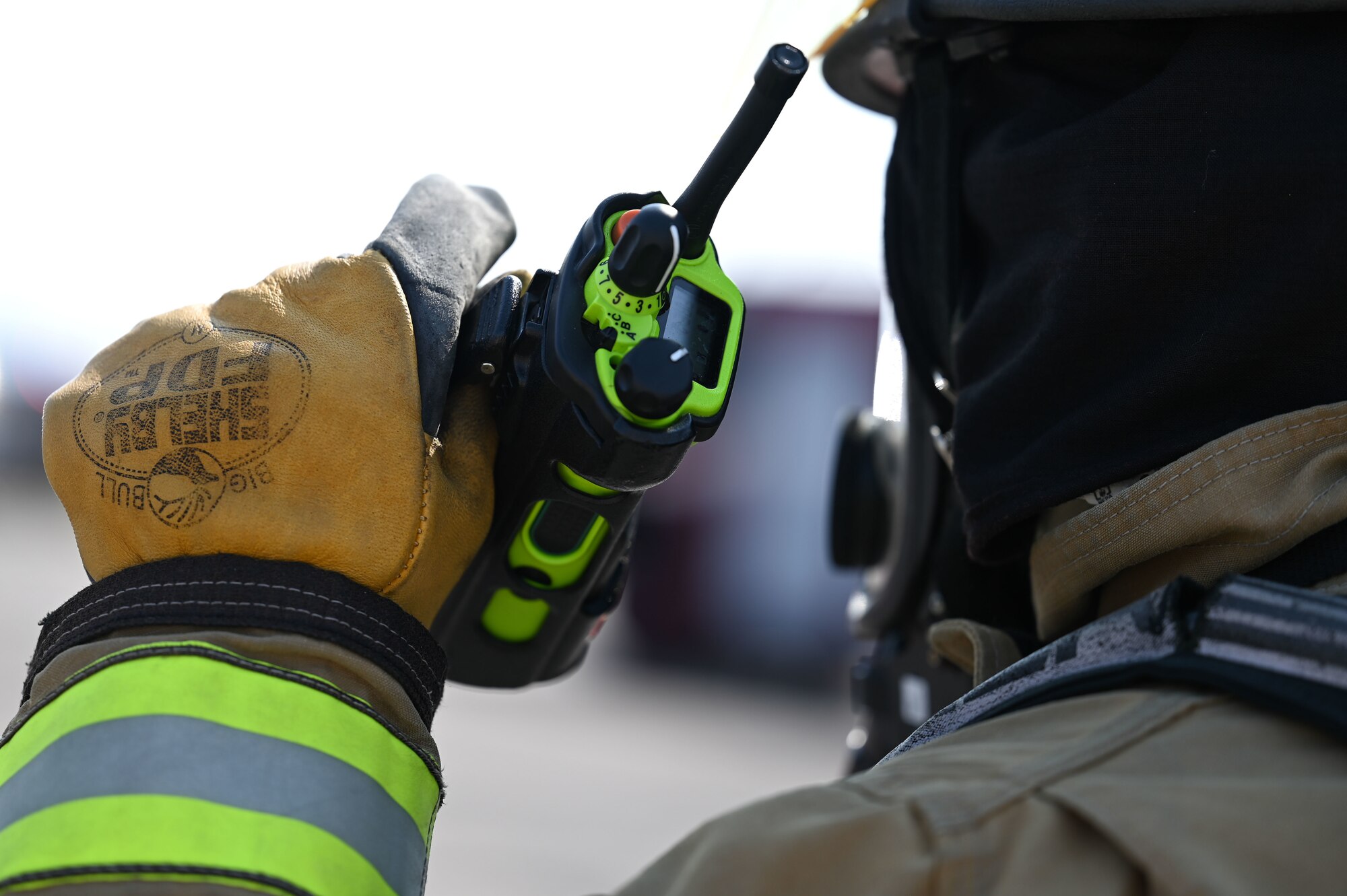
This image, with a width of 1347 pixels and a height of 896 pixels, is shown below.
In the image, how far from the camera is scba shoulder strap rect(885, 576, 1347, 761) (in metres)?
0.65

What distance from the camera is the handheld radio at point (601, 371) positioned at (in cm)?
86

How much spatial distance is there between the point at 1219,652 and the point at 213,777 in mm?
642

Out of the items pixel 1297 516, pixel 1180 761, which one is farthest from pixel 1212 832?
pixel 1297 516

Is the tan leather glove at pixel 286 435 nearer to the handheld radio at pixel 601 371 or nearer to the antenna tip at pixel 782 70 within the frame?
the handheld radio at pixel 601 371

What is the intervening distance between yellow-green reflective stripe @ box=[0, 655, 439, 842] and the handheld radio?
27 cm

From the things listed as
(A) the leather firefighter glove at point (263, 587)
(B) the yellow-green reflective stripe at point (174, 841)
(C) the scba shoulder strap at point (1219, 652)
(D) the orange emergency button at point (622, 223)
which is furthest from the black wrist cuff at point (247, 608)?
(C) the scba shoulder strap at point (1219, 652)

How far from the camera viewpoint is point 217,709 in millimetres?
758

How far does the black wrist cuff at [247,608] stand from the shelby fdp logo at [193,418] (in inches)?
2.0

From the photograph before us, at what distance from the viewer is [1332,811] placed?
2.02 feet

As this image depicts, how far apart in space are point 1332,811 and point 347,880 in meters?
0.58

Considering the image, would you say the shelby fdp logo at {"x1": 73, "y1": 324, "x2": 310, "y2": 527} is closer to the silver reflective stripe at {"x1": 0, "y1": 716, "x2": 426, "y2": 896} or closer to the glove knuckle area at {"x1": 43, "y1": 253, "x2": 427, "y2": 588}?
the glove knuckle area at {"x1": 43, "y1": 253, "x2": 427, "y2": 588}

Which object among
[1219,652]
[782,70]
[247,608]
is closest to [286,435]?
[247,608]

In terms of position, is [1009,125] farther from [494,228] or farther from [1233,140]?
[494,228]

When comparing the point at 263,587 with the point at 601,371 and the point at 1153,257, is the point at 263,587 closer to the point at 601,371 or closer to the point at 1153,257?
the point at 601,371
